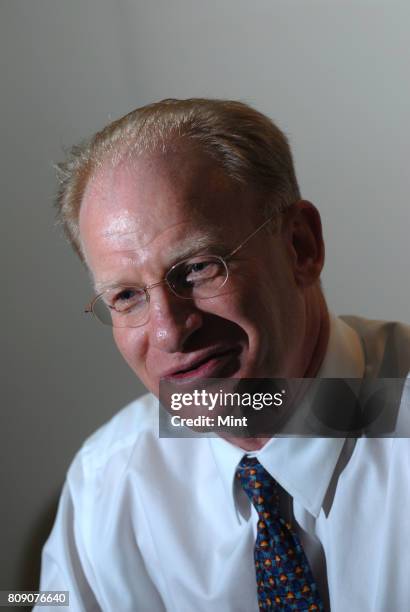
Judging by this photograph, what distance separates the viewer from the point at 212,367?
79 centimetres

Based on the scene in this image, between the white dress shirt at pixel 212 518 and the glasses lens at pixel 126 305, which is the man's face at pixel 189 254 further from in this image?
the white dress shirt at pixel 212 518

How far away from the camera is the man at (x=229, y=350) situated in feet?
2.46

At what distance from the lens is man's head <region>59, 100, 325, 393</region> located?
2.42 ft

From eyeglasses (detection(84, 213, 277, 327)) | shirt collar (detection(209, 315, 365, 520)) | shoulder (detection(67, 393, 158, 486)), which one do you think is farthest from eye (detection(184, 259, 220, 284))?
shoulder (detection(67, 393, 158, 486))

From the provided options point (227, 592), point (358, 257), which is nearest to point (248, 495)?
point (227, 592)

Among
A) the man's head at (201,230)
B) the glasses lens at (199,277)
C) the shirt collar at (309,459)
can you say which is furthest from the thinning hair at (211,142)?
the shirt collar at (309,459)

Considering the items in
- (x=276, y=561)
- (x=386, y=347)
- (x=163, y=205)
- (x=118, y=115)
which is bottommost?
(x=276, y=561)

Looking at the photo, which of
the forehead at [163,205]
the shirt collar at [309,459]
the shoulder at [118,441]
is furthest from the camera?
the shoulder at [118,441]

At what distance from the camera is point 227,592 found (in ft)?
2.92

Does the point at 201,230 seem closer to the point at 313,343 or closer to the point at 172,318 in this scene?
the point at 172,318

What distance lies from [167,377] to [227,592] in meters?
0.32

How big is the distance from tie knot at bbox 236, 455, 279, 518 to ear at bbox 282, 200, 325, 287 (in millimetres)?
246

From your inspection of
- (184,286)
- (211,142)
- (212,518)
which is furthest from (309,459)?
(211,142)

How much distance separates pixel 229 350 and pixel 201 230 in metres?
0.15
